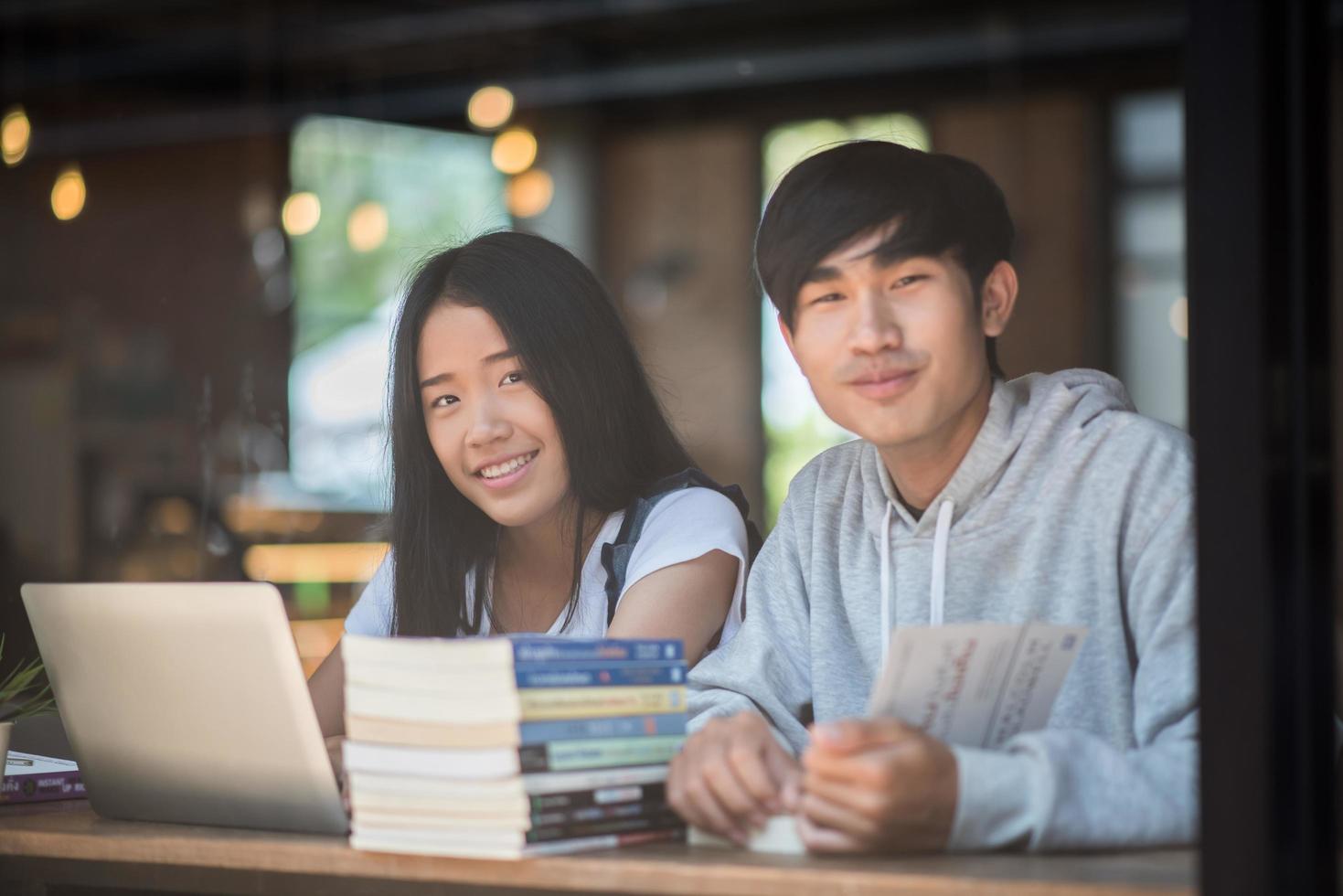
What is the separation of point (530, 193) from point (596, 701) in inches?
314

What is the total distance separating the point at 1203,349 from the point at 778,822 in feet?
1.52

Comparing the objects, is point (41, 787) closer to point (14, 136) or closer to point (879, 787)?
point (879, 787)

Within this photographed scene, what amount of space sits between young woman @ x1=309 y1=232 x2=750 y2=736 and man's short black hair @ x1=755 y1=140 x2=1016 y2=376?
302mm

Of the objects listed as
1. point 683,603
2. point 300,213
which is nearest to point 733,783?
point 683,603

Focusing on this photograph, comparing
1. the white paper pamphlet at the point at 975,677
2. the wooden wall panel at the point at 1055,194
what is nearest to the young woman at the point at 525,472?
the white paper pamphlet at the point at 975,677

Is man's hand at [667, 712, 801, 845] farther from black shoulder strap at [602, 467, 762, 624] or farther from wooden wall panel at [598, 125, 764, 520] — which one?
wooden wall panel at [598, 125, 764, 520]

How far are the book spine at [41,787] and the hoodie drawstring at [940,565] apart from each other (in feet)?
2.83

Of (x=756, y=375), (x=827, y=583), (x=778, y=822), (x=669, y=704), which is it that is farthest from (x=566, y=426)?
(x=756, y=375)

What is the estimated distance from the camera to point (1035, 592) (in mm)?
1456

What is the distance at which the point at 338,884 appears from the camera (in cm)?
135

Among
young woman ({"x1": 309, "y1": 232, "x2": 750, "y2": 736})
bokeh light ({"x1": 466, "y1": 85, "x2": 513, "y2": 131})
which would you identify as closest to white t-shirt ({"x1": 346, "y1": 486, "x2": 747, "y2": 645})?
young woman ({"x1": 309, "y1": 232, "x2": 750, "y2": 736})

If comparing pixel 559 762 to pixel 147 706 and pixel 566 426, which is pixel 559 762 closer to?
pixel 147 706

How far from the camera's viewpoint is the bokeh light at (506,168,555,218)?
8.89 m

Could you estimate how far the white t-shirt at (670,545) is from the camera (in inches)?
66.9
